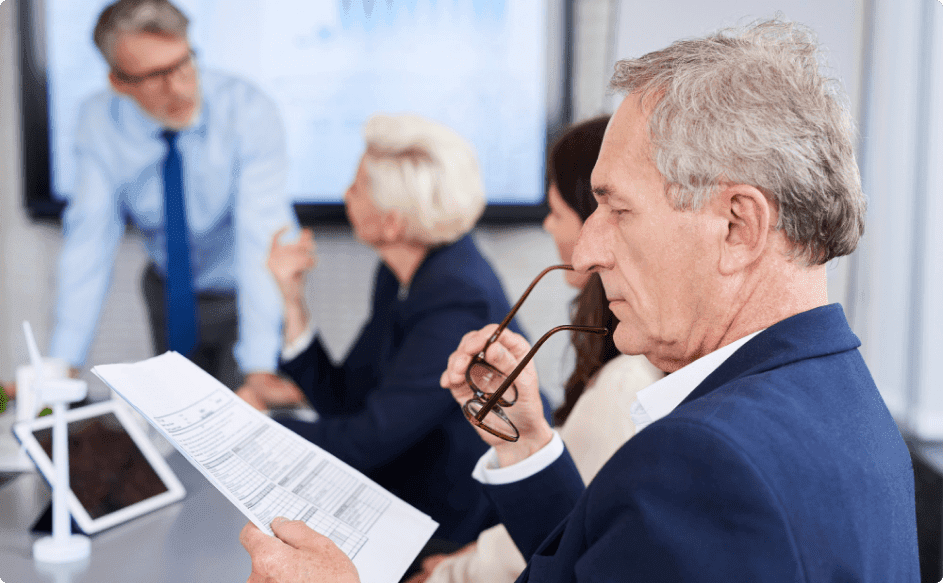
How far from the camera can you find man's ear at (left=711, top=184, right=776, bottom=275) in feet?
1.91

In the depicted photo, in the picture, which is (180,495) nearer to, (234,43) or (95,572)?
(95,572)

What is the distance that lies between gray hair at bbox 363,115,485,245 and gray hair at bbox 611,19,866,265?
1.09 m

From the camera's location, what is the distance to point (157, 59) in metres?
2.32

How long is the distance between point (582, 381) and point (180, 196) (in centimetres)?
179

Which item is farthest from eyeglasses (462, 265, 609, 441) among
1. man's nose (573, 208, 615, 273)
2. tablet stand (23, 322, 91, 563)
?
tablet stand (23, 322, 91, 563)

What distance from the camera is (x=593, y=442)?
104 cm

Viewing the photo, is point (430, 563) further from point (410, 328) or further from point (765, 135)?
point (765, 135)

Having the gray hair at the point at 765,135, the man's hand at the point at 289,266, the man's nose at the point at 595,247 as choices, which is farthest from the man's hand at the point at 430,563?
the man's hand at the point at 289,266

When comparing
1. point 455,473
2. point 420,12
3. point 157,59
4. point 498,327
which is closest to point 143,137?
point 157,59

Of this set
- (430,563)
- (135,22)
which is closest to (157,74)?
(135,22)

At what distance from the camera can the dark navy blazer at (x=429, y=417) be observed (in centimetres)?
135

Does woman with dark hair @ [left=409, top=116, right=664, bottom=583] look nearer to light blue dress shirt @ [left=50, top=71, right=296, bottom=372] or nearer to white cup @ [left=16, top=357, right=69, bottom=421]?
white cup @ [left=16, top=357, right=69, bottom=421]

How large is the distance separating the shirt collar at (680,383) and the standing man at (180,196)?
1.93 meters

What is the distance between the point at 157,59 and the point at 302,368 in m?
1.26
